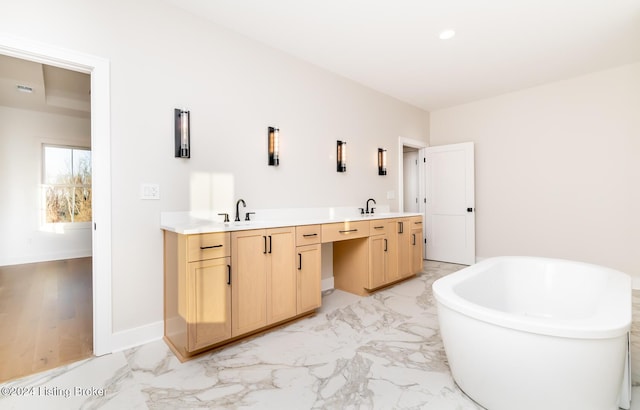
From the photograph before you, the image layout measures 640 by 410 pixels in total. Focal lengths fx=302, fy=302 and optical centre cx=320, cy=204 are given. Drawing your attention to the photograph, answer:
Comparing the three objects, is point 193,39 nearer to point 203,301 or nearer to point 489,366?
point 203,301

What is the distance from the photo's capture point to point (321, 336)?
238 centimetres

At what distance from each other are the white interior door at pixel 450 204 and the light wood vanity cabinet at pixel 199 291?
398cm

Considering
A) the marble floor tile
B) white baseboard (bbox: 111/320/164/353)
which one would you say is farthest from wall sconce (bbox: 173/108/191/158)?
the marble floor tile

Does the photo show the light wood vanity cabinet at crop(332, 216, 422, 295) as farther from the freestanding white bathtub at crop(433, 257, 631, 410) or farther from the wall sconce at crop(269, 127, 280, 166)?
the freestanding white bathtub at crop(433, 257, 631, 410)

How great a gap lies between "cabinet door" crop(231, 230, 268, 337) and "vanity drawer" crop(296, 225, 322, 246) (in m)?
0.34

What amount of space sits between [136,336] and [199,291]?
2.36ft

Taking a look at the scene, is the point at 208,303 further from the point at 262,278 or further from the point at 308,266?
the point at 308,266

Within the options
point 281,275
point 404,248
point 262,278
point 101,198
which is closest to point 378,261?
point 404,248

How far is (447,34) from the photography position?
9.53ft

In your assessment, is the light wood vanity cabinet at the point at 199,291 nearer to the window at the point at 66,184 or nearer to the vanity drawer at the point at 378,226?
the vanity drawer at the point at 378,226

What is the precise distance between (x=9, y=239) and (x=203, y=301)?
17.2 feet

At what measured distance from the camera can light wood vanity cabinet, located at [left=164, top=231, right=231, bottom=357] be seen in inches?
77.9

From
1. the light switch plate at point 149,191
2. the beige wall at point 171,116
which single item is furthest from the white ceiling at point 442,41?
the light switch plate at point 149,191

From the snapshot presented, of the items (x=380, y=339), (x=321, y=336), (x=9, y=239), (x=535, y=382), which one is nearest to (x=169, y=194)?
(x=321, y=336)
